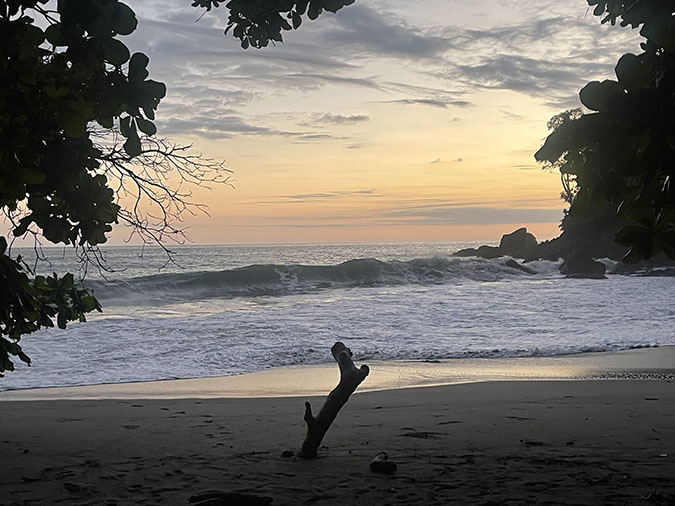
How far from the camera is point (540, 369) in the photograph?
1034 cm

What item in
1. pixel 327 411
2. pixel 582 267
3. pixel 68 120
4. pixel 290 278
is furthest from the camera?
pixel 582 267

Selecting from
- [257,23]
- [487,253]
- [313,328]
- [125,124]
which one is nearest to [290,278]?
[313,328]

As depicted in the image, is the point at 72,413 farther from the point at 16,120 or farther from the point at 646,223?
the point at 646,223

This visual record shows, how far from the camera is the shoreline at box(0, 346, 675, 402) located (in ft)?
28.3

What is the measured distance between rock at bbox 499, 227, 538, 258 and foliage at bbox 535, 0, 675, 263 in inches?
2165

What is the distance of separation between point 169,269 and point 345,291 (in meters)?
20.0

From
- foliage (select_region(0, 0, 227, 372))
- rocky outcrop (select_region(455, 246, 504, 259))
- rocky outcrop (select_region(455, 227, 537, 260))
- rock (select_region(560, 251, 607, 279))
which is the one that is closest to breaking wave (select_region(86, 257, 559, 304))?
rock (select_region(560, 251, 607, 279))

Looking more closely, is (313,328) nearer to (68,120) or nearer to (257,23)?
(257,23)

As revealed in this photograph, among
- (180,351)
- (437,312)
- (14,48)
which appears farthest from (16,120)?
(437,312)

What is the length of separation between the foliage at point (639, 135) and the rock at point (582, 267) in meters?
35.3

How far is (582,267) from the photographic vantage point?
37875 millimetres

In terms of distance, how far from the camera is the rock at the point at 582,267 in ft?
120

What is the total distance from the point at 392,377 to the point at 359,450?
4910 millimetres

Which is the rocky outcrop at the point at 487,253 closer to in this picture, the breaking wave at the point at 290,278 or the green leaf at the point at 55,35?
the breaking wave at the point at 290,278
